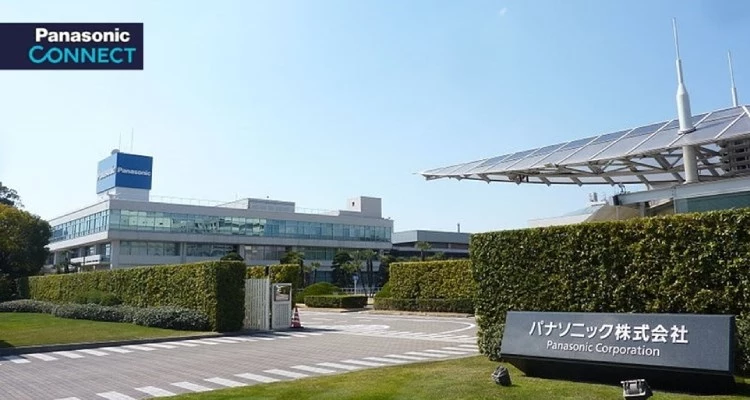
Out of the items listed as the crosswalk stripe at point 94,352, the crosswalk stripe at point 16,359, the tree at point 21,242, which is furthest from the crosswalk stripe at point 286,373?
the tree at point 21,242

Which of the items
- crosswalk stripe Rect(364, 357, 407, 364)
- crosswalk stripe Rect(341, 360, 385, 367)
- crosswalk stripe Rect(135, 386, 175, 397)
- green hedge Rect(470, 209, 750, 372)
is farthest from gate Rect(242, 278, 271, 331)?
crosswalk stripe Rect(135, 386, 175, 397)

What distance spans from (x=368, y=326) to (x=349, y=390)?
16116 millimetres

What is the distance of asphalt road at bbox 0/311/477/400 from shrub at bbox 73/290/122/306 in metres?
10.4

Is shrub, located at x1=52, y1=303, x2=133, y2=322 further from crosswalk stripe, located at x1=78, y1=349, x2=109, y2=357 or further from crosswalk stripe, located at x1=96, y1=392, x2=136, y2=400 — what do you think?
crosswalk stripe, located at x1=96, y1=392, x2=136, y2=400

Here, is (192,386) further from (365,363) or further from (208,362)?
(365,363)

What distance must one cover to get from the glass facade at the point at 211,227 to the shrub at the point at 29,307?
32.3 metres

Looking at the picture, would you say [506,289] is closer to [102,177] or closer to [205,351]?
[205,351]

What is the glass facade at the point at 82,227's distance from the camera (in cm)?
6788

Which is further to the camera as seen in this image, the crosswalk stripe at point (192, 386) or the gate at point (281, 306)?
the gate at point (281, 306)

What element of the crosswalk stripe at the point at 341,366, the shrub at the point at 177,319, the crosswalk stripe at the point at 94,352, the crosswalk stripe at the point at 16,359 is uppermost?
the shrub at the point at 177,319

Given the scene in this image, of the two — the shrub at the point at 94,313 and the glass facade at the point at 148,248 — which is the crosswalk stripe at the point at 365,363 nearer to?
the shrub at the point at 94,313

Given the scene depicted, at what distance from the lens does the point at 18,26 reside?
14.4 meters

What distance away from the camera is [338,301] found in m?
40.6

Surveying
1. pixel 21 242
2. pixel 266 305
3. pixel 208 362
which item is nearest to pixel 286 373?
pixel 208 362
